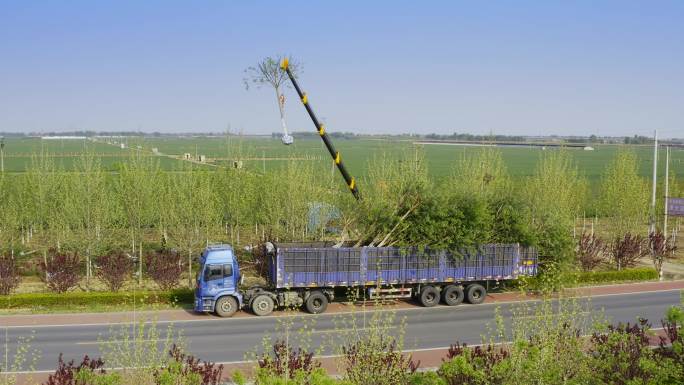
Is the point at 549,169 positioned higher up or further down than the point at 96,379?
higher up

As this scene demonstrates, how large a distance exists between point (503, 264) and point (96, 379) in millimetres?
17457

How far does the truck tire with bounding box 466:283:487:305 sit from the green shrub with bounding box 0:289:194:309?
11.4 m

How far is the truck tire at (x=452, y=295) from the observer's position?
24250 millimetres

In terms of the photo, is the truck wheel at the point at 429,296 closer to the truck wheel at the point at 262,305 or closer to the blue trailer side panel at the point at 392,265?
the blue trailer side panel at the point at 392,265

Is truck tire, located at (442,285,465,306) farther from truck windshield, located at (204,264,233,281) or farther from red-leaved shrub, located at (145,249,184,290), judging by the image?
red-leaved shrub, located at (145,249,184,290)

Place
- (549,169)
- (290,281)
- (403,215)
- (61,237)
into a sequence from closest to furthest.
Answer: (290,281) → (403,215) → (61,237) → (549,169)

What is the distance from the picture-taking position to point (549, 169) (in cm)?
3688

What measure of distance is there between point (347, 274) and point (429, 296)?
3.71 metres

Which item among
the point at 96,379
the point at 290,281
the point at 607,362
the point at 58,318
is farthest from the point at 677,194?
the point at 96,379

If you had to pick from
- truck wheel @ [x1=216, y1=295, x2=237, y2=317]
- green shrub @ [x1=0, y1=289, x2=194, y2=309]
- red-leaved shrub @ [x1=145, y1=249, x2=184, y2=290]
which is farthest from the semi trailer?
red-leaved shrub @ [x1=145, y1=249, x2=184, y2=290]

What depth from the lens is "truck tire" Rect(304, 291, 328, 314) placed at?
74.3ft

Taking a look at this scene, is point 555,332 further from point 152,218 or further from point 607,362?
point 152,218

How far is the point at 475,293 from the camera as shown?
2478 cm

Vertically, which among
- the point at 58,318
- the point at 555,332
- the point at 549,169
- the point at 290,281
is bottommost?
the point at 58,318
